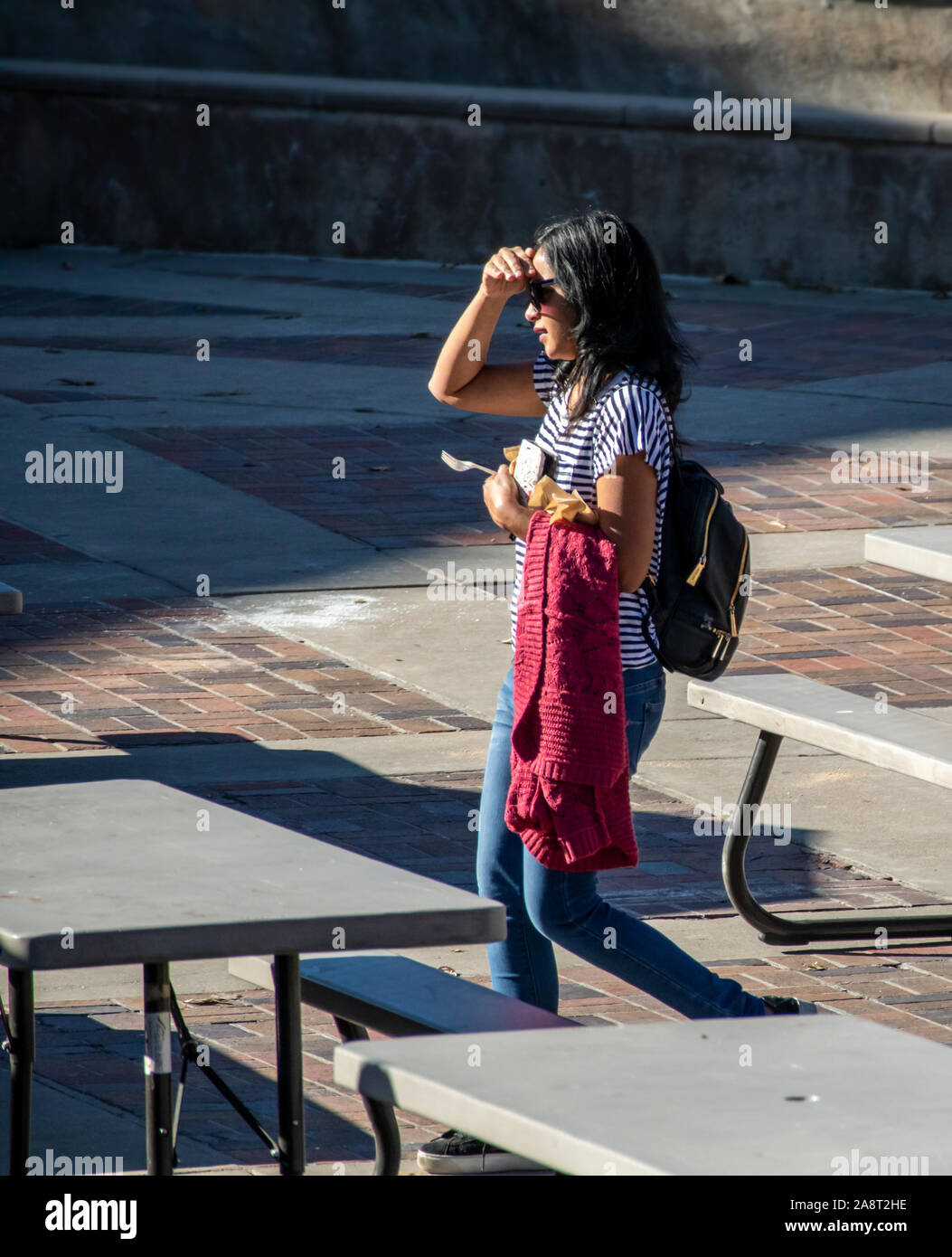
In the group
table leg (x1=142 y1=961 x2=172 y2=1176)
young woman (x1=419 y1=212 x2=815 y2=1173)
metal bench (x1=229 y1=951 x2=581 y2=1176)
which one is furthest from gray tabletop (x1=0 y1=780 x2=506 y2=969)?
young woman (x1=419 y1=212 x2=815 y2=1173)

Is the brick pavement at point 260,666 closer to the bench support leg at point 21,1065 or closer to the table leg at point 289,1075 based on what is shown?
the bench support leg at point 21,1065

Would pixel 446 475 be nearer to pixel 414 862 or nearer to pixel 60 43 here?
pixel 414 862

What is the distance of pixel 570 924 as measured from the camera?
434cm

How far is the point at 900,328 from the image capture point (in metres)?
15.2

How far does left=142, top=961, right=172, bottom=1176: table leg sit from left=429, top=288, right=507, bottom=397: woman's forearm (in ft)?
5.43

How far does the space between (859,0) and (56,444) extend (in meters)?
7.72

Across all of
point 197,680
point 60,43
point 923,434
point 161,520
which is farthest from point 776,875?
point 60,43

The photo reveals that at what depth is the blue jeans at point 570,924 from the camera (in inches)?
171

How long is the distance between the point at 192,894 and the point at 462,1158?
107 centimetres

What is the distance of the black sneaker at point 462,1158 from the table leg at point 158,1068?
30.8 inches

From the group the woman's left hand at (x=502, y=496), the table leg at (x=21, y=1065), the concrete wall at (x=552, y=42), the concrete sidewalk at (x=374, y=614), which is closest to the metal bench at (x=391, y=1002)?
the concrete sidewalk at (x=374, y=614)
